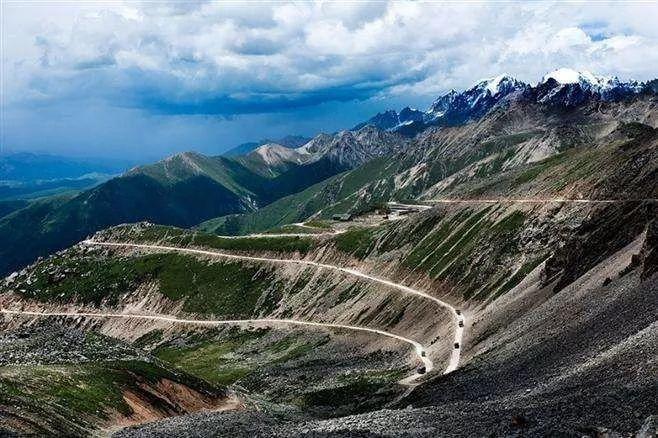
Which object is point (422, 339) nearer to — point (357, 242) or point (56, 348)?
point (56, 348)

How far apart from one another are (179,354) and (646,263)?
11611 centimetres

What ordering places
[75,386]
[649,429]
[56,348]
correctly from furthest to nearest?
1. [56,348]
2. [75,386]
3. [649,429]

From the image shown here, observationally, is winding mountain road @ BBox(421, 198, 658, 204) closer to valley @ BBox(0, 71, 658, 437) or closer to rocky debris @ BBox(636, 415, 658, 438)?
valley @ BBox(0, 71, 658, 437)

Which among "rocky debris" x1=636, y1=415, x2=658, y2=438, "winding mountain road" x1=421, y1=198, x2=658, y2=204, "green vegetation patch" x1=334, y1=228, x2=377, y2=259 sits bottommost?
"green vegetation patch" x1=334, y1=228, x2=377, y2=259

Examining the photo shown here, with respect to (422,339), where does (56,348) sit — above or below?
above

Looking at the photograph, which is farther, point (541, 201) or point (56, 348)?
point (541, 201)

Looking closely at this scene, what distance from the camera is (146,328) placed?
→ 649 feet

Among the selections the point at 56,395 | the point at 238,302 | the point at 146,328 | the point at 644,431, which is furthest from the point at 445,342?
the point at 146,328

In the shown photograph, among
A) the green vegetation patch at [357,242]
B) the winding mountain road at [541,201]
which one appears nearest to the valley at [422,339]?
the green vegetation patch at [357,242]

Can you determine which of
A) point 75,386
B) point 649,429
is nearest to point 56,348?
point 75,386

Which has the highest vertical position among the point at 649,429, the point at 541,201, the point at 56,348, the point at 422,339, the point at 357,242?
the point at 649,429

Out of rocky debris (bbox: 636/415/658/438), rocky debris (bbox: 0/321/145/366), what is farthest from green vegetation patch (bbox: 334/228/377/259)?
rocky debris (bbox: 636/415/658/438)

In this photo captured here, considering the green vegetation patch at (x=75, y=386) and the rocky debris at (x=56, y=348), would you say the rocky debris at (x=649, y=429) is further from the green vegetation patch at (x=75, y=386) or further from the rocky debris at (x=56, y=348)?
the rocky debris at (x=56, y=348)

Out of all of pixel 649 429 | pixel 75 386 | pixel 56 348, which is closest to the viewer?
pixel 649 429
